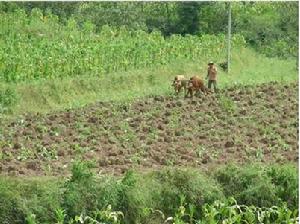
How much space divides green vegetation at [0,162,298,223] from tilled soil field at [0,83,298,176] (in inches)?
54.5

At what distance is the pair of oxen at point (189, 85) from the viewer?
14.0 meters

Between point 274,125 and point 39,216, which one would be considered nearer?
point 39,216

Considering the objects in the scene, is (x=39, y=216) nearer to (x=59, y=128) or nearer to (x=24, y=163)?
(x=24, y=163)

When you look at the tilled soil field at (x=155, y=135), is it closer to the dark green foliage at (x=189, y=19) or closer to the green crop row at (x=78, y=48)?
the green crop row at (x=78, y=48)

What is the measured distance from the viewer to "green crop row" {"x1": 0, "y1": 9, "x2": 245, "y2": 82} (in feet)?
47.4

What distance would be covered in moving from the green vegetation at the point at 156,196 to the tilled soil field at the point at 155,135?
138cm

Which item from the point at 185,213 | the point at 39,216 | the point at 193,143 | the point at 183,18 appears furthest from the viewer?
the point at 183,18

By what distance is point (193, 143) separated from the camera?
11.0m

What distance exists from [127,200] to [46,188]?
827 millimetres

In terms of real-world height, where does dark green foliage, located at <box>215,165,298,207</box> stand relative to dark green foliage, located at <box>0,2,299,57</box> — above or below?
below

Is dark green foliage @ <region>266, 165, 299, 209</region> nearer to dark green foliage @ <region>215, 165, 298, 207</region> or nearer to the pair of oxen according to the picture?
dark green foliage @ <region>215, 165, 298, 207</region>

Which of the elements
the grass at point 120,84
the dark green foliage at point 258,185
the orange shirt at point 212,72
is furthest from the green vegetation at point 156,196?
the orange shirt at point 212,72

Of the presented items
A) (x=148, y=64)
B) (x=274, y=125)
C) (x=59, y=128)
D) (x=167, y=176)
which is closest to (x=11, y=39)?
(x=148, y=64)

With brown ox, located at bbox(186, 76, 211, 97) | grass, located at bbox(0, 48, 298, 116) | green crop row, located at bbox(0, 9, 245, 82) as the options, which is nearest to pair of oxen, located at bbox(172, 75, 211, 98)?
brown ox, located at bbox(186, 76, 211, 97)
